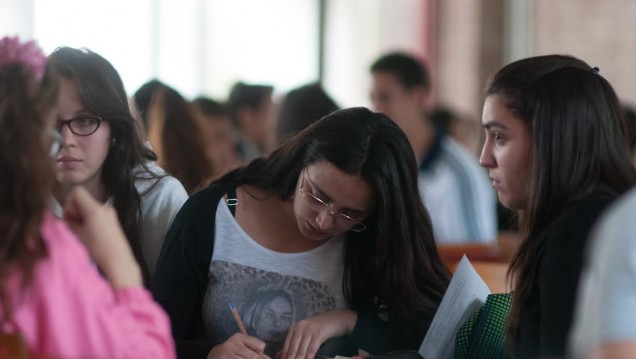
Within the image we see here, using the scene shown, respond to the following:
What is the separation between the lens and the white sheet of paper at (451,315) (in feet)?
7.33

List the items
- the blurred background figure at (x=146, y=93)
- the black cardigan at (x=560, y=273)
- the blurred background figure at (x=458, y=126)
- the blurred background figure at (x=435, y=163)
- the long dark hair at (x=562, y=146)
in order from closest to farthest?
1. the black cardigan at (x=560, y=273)
2. the long dark hair at (x=562, y=146)
3. the blurred background figure at (x=146, y=93)
4. the blurred background figure at (x=435, y=163)
5. the blurred background figure at (x=458, y=126)

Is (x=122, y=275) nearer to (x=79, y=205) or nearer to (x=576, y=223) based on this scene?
(x=79, y=205)

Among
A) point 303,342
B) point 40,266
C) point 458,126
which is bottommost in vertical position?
point 458,126

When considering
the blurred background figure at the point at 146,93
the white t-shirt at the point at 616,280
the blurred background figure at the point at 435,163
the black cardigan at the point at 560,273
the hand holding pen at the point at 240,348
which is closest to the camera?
the white t-shirt at the point at 616,280

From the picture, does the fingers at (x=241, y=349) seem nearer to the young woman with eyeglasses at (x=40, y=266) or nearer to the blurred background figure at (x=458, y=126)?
the young woman with eyeglasses at (x=40, y=266)

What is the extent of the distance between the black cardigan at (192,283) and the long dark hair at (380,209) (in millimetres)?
53

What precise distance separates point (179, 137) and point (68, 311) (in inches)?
89.4

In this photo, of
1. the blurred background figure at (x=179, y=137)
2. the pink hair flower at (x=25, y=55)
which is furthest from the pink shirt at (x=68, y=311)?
the blurred background figure at (x=179, y=137)

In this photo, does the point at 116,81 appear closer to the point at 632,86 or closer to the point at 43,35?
the point at 43,35

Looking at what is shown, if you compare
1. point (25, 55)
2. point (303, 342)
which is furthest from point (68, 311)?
point (303, 342)

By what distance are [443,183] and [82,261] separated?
3709mm

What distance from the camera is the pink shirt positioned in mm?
1477

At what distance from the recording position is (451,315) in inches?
88.0

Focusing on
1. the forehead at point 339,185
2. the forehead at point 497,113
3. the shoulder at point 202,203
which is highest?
the forehead at point 497,113
